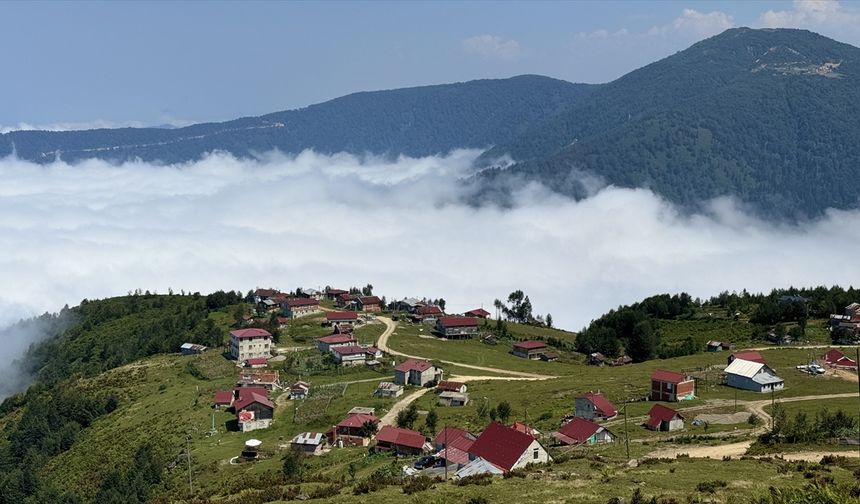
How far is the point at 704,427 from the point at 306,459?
3491 centimetres

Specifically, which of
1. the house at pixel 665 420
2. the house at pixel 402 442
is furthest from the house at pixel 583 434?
the house at pixel 402 442

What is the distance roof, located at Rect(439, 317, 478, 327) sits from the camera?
5891 inches

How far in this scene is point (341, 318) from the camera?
145 meters

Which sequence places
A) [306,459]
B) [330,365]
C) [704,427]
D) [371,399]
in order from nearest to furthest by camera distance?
[704,427], [306,459], [371,399], [330,365]

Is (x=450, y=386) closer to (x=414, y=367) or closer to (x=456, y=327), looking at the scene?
(x=414, y=367)

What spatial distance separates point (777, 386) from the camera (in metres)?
81.2

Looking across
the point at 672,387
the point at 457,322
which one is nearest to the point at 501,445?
the point at 672,387

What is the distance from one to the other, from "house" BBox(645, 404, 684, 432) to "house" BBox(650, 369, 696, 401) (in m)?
11.4

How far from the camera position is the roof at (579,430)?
61906 mm

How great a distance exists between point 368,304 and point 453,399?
258 feet

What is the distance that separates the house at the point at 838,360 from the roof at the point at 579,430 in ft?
143

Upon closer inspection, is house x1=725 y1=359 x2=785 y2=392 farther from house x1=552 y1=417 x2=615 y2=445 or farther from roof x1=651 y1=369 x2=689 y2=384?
house x1=552 y1=417 x2=615 y2=445

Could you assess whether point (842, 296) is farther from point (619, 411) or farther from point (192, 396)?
point (192, 396)

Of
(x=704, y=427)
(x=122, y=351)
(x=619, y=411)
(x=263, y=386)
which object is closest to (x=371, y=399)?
(x=263, y=386)
